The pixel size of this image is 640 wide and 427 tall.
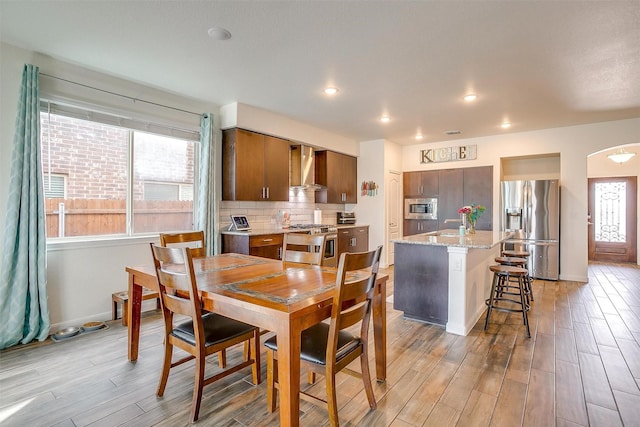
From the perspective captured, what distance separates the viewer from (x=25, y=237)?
2.78 m

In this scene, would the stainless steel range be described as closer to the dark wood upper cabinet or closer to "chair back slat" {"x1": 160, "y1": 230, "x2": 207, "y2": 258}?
"chair back slat" {"x1": 160, "y1": 230, "x2": 207, "y2": 258}

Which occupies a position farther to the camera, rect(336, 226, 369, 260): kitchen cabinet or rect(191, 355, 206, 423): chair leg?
rect(336, 226, 369, 260): kitchen cabinet

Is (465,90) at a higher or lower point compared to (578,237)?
higher

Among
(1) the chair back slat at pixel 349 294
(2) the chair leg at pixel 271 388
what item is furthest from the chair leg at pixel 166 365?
(1) the chair back slat at pixel 349 294

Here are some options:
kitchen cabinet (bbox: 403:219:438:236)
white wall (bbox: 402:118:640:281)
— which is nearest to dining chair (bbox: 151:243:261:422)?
kitchen cabinet (bbox: 403:219:438:236)

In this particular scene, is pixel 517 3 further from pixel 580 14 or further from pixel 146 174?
pixel 146 174

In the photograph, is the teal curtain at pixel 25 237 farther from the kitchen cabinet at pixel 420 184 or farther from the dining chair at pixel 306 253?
the kitchen cabinet at pixel 420 184

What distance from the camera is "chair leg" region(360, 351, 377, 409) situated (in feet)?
6.16

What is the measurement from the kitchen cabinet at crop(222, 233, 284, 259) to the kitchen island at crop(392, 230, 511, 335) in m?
1.68

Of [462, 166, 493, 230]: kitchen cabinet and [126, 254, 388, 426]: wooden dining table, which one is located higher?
[462, 166, 493, 230]: kitchen cabinet

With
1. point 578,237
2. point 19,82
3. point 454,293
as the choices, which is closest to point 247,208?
point 19,82

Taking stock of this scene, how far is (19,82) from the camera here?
283 centimetres

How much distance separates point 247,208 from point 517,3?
12.7ft

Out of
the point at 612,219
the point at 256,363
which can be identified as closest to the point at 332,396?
the point at 256,363
